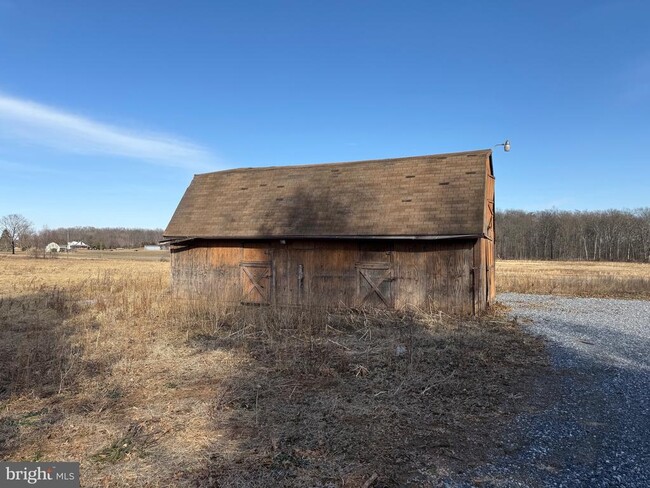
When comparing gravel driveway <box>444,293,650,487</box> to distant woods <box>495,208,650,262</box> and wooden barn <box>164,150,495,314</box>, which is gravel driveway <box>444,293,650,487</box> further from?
distant woods <box>495,208,650,262</box>

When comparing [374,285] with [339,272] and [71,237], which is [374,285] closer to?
[339,272]

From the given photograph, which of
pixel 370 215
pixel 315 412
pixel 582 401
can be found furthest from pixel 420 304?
pixel 315 412

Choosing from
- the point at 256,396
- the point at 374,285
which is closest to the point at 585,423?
the point at 256,396

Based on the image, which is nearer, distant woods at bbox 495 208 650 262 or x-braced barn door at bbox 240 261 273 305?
x-braced barn door at bbox 240 261 273 305

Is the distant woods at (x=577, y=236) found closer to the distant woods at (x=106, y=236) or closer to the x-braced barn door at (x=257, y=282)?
the x-braced barn door at (x=257, y=282)

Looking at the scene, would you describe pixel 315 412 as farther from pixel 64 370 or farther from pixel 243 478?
pixel 64 370

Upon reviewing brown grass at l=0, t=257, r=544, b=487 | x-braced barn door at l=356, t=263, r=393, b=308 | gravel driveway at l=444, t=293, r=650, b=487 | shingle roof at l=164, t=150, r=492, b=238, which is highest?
shingle roof at l=164, t=150, r=492, b=238

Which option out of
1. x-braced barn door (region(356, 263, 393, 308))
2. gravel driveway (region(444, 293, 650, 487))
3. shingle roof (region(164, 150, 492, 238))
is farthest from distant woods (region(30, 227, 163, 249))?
gravel driveway (region(444, 293, 650, 487))

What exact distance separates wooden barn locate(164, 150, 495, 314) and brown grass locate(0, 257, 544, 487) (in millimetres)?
2528

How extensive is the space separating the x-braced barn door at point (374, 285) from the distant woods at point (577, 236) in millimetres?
71239

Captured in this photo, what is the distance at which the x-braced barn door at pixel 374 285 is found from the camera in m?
13.4

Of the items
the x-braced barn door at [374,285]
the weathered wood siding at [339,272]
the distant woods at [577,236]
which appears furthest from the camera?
the distant woods at [577,236]

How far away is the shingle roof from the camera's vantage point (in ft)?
43.1

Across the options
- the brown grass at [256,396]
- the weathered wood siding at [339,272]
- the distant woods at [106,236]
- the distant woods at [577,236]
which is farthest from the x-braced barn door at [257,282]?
the distant woods at [106,236]
